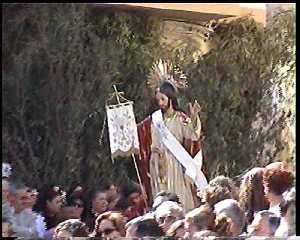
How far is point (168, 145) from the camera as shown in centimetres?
204

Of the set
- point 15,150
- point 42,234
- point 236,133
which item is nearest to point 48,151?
point 15,150

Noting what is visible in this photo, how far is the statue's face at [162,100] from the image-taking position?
2.04 metres

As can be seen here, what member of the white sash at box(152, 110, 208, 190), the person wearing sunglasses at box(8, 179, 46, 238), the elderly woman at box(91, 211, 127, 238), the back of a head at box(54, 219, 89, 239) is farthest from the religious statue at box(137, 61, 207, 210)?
the person wearing sunglasses at box(8, 179, 46, 238)

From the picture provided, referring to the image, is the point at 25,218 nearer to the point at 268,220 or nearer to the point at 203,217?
the point at 203,217

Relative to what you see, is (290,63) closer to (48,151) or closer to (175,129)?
(175,129)

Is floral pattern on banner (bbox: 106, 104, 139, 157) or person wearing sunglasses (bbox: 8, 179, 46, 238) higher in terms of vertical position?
floral pattern on banner (bbox: 106, 104, 139, 157)

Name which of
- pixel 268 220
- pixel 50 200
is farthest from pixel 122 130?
pixel 268 220

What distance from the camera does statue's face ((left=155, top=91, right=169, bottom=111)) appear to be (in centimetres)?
204

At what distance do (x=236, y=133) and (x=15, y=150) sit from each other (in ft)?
2.23

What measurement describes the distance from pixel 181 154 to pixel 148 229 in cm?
25

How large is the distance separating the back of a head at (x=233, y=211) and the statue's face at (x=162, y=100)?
1.12 feet

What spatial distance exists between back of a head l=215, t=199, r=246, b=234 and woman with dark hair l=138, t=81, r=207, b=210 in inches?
3.4

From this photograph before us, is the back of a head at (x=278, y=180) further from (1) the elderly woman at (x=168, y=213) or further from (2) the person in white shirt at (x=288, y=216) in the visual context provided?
(1) the elderly woman at (x=168, y=213)

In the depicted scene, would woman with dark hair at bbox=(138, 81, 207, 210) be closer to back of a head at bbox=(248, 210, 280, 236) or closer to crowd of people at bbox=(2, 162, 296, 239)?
crowd of people at bbox=(2, 162, 296, 239)
